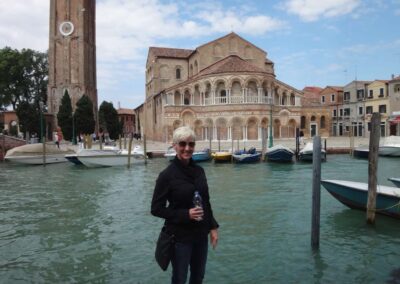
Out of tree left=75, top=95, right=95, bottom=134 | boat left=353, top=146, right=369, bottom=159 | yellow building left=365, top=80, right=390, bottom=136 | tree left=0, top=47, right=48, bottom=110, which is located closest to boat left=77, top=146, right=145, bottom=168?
boat left=353, top=146, right=369, bottom=159

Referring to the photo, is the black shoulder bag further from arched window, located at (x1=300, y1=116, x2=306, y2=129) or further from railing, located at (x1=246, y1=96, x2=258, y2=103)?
arched window, located at (x1=300, y1=116, x2=306, y2=129)

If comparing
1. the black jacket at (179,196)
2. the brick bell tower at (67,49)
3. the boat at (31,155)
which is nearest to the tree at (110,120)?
the brick bell tower at (67,49)

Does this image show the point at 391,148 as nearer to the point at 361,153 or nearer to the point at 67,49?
the point at 361,153

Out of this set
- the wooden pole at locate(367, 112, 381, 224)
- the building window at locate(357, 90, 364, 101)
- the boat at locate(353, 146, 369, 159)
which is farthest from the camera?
the building window at locate(357, 90, 364, 101)

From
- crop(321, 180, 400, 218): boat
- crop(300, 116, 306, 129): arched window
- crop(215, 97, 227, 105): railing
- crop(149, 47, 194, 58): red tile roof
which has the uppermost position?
crop(149, 47, 194, 58): red tile roof

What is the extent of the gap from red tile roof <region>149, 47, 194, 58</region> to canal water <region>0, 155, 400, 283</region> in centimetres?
3497

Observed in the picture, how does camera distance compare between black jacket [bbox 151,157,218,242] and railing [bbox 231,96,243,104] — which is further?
railing [bbox 231,96,243,104]

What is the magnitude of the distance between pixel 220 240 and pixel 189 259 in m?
4.25

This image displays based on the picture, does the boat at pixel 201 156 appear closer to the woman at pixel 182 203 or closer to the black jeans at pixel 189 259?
the black jeans at pixel 189 259

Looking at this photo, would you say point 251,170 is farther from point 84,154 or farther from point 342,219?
point 342,219

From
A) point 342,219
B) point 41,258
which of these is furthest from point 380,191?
point 41,258

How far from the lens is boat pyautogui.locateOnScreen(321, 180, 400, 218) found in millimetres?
8797

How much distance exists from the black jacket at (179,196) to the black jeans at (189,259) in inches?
2.7

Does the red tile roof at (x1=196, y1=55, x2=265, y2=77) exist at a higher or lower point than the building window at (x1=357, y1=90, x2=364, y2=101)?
higher
